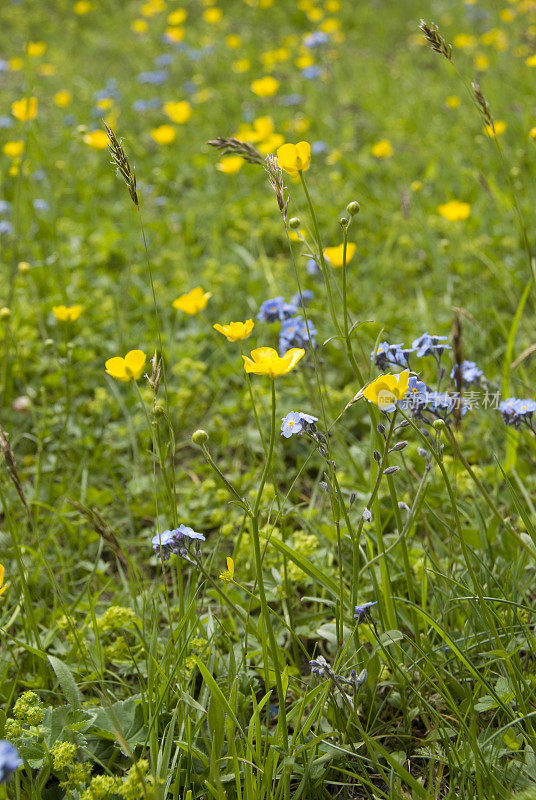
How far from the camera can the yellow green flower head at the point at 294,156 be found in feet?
4.85

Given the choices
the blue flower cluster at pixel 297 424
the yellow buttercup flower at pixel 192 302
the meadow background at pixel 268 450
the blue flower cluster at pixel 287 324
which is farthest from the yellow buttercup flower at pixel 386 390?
the yellow buttercup flower at pixel 192 302

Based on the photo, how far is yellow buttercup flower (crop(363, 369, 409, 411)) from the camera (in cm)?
124

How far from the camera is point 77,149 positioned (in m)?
5.47

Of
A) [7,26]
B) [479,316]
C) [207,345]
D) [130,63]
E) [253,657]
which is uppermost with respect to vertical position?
[479,316]

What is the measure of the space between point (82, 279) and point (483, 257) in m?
1.96

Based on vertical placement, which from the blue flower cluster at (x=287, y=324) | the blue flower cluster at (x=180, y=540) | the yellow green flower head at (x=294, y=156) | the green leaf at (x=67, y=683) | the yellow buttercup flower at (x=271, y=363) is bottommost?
the green leaf at (x=67, y=683)

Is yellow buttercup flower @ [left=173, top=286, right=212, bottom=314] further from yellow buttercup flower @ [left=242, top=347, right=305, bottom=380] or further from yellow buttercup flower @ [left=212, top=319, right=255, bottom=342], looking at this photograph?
yellow buttercup flower @ [left=242, top=347, right=305, bottom=380]

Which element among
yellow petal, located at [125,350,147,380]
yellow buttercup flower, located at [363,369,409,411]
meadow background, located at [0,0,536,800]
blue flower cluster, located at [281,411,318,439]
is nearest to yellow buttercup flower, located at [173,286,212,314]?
meadow background, located at [0,0,536,800]

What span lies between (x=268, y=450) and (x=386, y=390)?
0.77 metres

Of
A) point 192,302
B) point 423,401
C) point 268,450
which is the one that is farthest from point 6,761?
point 192,302

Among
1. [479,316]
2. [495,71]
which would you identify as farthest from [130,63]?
[479,316]

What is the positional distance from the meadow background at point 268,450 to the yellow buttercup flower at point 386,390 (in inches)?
3.7

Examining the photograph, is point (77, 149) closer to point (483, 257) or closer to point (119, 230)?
point (119, 230)

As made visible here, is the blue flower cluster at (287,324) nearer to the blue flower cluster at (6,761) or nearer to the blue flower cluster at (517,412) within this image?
the blue flower cluster at (517,412)
